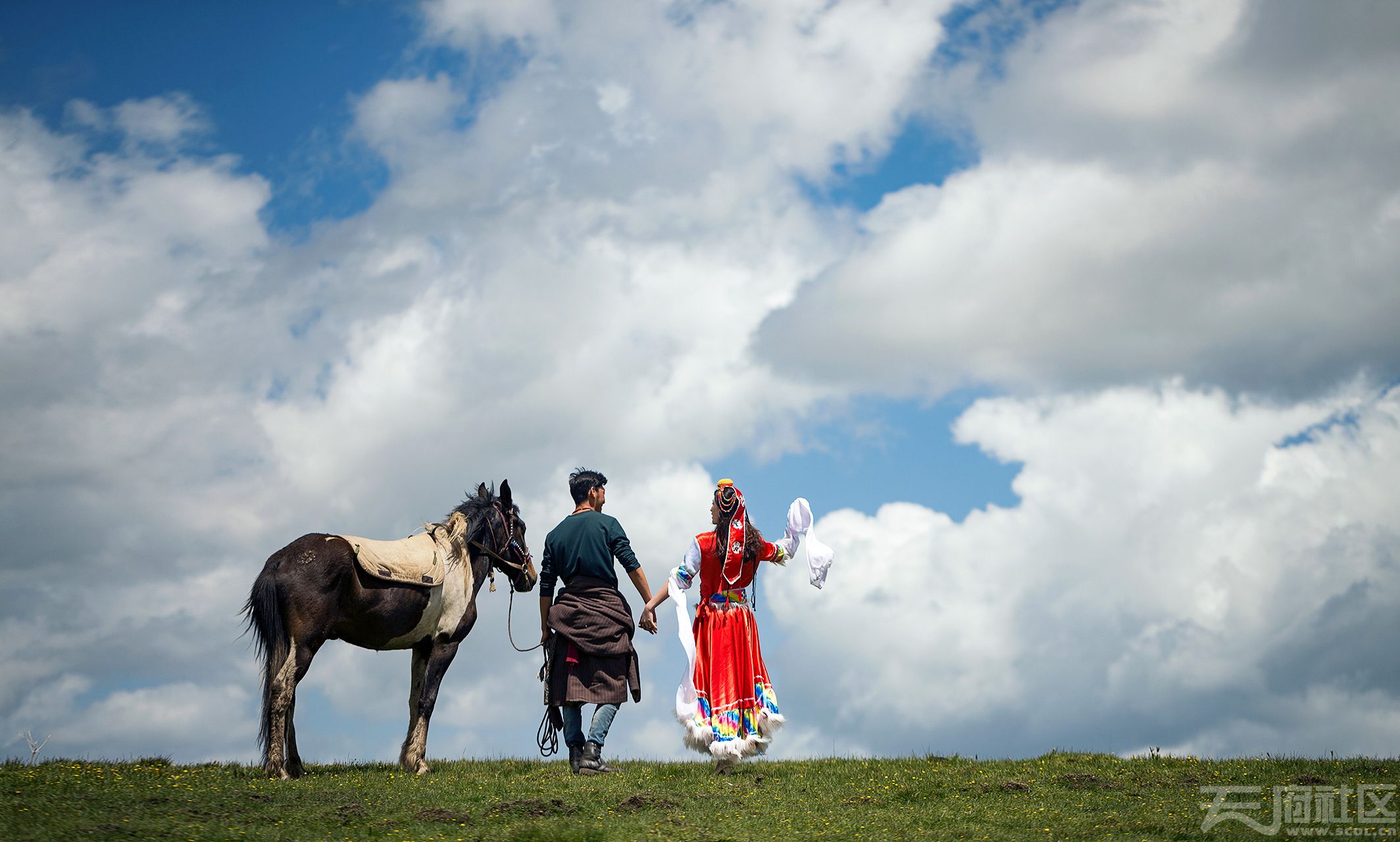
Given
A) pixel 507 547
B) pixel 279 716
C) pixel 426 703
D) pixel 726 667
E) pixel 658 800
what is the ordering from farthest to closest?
1. pixel 507 547
2. pixel 426 703
3. pixel 726 667
4. pixel 279 716
5. pixel 658 800

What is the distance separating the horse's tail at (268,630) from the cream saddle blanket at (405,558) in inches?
33.3

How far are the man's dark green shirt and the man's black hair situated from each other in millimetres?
252

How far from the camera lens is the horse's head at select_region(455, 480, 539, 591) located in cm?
1450

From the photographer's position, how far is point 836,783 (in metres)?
11.7

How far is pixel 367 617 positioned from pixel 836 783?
5495 mm

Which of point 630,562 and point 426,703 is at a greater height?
point 630,562

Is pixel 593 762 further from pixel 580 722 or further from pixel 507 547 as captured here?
pixel 507 547

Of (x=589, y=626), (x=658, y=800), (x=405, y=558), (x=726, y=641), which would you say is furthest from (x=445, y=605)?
(x=658, y=800)

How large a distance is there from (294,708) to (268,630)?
0.87m

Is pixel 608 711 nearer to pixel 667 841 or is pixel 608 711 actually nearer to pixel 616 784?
pixel 616 784

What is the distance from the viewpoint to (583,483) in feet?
42.9

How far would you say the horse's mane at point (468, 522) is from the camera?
14.2 meters

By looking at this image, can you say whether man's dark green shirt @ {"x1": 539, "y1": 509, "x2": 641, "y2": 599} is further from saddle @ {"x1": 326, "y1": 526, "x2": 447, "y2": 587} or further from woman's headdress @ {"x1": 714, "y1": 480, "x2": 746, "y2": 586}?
saddle @ {"x1": 326, "y1": 526, "x2": 447, "y2": 587}

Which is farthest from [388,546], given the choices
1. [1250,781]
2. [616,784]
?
[1250,781]
